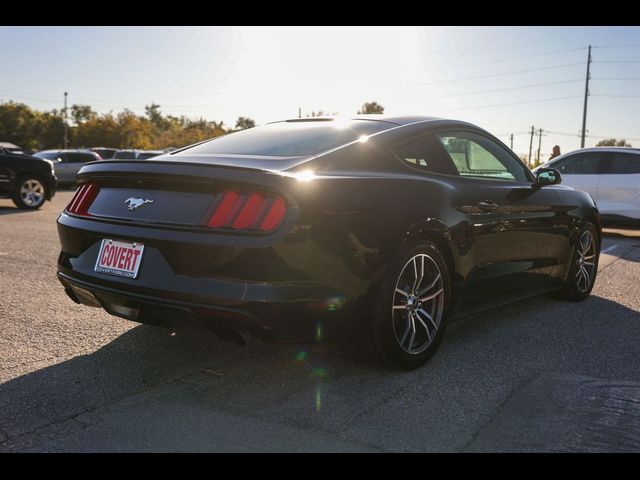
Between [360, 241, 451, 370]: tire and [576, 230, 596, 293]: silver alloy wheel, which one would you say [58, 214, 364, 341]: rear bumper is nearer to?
[360, 241, 451, 370]: tire

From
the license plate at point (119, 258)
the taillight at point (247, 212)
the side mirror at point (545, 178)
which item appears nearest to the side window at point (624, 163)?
the side mirror at point (545, 178)

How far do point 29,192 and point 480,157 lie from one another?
38.8ft

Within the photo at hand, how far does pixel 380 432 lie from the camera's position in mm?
2723

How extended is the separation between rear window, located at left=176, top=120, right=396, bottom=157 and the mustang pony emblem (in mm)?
648

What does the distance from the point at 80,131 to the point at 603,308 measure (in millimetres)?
84328

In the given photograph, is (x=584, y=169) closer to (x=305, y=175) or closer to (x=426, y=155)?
(x=426, y=155)

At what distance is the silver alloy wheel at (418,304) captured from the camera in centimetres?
342

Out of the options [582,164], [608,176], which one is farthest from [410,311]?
[582,164]

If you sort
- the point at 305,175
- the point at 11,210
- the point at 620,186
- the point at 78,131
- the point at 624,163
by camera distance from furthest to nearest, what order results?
the point at 78,131 → the point at 11,210 → the point at 624,163 → the point at 620,186 → the point at 305,175

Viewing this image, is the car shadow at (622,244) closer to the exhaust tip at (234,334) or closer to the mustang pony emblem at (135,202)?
the exhaust tip at (234,334)

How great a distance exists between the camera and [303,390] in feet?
10.5
